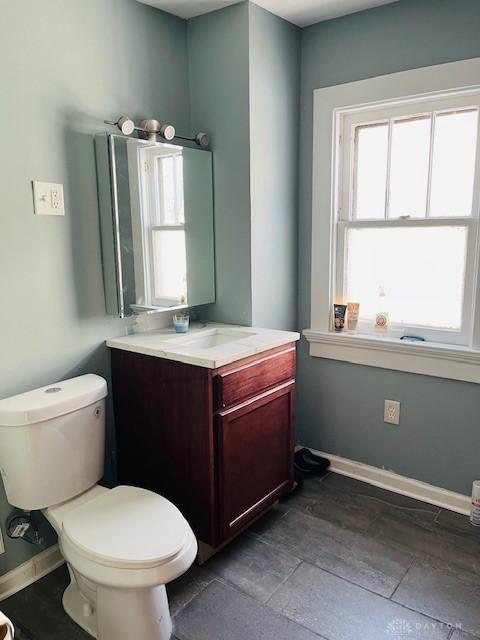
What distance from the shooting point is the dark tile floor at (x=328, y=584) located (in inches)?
63.7

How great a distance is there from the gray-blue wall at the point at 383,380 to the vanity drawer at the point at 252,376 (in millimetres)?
495

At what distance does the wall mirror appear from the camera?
6.52 ft

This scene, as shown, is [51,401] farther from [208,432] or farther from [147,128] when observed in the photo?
[147,128]

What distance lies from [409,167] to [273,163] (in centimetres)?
64

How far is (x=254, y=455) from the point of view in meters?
2.04

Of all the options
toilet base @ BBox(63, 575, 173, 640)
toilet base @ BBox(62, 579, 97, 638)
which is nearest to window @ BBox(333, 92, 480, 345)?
toilet base @ BBox(63, 575, 173, 640)

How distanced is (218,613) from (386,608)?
23.1 inches

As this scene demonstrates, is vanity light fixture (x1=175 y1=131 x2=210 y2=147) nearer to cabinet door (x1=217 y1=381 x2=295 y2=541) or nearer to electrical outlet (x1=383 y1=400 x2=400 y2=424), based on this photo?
cabinet door (x1=217 y1=381 x2=295 y2=541)

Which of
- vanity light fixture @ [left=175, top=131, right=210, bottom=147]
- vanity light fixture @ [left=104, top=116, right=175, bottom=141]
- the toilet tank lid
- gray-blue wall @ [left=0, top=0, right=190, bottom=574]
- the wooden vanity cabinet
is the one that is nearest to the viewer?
the toilet tank lid

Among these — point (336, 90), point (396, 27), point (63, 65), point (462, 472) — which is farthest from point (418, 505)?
point (63, 65)

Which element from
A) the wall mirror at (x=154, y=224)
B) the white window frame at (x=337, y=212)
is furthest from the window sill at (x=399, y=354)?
the wall mirror at (x=154, y=224)

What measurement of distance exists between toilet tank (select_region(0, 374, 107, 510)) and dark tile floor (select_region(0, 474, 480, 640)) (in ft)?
1.43

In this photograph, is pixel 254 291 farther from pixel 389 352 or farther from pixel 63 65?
pixel 63 65

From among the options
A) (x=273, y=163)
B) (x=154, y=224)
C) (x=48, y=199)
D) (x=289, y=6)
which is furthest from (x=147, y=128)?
(x=289, y=6)
